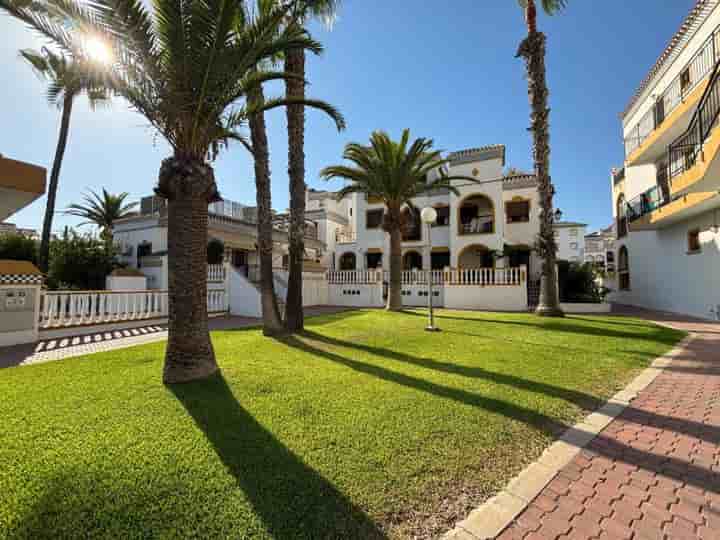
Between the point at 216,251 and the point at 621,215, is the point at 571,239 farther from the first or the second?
the point at 216,251

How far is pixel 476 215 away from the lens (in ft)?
78.7

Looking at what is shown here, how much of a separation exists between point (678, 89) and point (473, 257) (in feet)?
44.5

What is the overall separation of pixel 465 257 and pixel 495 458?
22.5m

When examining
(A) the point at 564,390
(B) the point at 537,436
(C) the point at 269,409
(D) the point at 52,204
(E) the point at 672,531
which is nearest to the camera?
(E) the point at 672,531

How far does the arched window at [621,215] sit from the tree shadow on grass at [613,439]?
71.5 ft

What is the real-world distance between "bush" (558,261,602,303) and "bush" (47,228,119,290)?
25.2 metres

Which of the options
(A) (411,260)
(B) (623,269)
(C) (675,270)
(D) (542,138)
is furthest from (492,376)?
(B) (623,269)

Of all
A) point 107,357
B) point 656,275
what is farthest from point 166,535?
point 656,275

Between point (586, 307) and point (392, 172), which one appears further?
point (586, 307)

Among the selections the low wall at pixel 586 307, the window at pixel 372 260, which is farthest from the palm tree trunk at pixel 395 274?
the window at pixel 372 260

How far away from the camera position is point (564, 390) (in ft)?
15.6

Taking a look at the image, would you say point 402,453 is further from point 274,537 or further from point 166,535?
point 166,535

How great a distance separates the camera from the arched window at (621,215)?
67.8 ft

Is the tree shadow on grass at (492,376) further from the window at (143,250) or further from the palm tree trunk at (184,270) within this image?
the window at (143,250)
